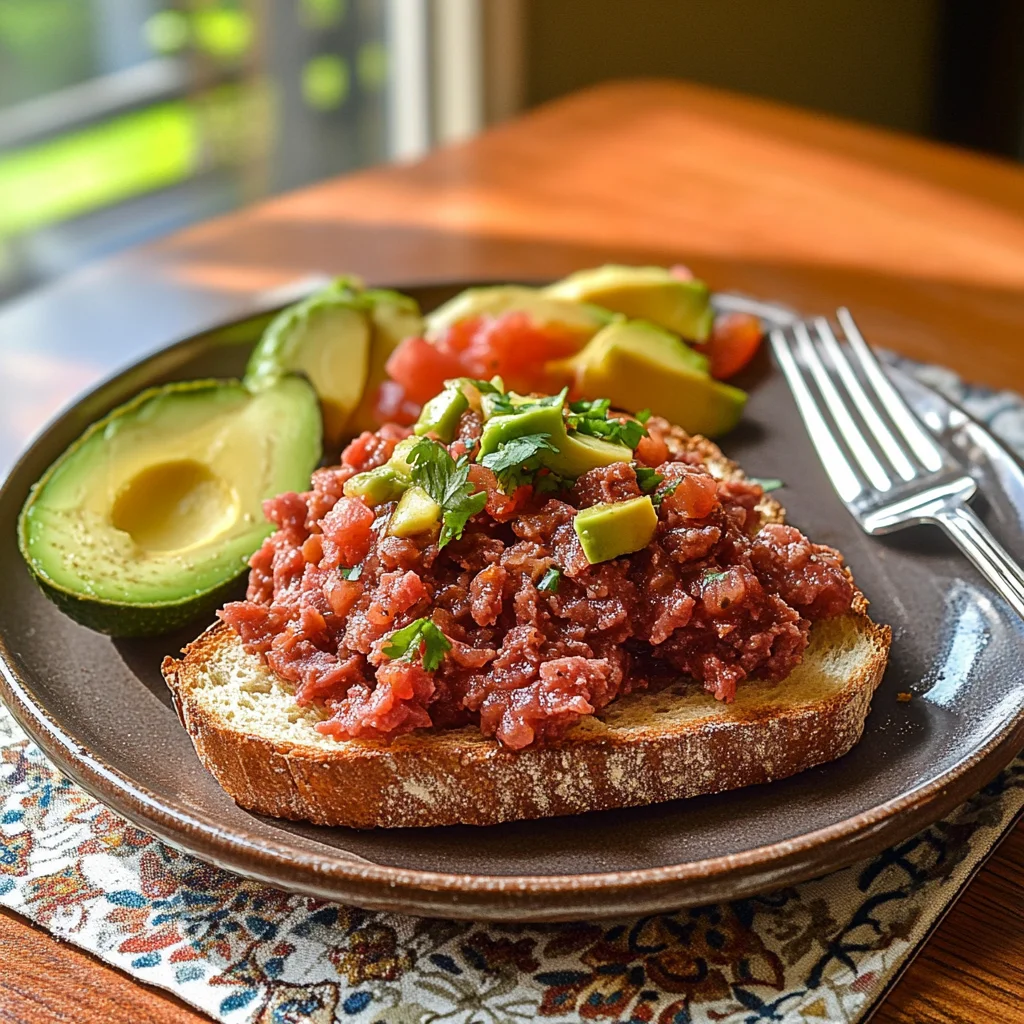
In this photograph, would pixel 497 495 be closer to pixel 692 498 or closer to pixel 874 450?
pixel 692 498

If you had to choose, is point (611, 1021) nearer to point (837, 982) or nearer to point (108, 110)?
point (837, 982)

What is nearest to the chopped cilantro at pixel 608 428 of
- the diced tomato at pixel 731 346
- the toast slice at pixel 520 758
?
the toast slice at pixel 520 758

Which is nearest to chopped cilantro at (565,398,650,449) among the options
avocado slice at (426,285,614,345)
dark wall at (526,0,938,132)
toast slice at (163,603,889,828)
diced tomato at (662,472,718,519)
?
diced tomato at (662,472,718,519)

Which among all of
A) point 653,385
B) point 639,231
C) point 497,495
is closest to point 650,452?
point 497,495

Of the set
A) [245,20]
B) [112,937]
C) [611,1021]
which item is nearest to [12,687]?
[112,937]

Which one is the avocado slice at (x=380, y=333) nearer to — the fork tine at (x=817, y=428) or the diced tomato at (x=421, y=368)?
the diced tomato at (x=421, y=368)
